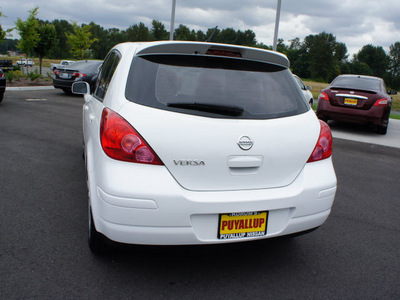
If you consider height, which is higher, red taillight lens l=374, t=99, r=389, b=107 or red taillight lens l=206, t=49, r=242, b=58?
red taillight lens l=206, t=49, r=242, b=58

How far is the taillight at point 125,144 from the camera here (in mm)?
2352

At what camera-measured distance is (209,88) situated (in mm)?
2592

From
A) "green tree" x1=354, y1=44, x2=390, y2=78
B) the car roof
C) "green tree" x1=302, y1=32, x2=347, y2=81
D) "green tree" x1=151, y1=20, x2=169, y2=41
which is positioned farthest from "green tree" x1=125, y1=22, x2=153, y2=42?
the car roof

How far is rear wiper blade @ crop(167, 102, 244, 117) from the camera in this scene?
2459 mm

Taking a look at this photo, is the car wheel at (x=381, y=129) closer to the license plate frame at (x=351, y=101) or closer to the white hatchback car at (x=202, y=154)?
the license plate frame at (x=351, y=101)

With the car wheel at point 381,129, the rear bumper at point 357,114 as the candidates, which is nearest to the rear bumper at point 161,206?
the rear bumper at point 357,114

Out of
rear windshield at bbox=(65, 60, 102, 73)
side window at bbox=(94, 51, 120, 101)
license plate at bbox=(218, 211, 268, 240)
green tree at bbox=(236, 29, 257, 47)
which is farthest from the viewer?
green tree at bbox=(236, 29, 257, 47)

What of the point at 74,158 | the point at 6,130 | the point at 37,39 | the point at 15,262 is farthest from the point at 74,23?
the point at 15,262

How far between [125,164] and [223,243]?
816 mm

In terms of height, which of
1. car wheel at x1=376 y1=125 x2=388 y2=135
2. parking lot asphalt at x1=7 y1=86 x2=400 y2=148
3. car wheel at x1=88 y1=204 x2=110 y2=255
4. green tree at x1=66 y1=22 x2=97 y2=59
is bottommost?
parking lot asphalt at x1=7 y1=86 x2=400 y2=148

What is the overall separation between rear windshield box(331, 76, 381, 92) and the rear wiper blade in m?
8.20

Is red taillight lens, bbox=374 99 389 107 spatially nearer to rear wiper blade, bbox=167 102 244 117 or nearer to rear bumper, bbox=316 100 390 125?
rear bumper, bbox=316 100 390 125

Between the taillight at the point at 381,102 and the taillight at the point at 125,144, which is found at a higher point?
the taillight at the point at 125,144

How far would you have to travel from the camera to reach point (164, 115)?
7.80ft
